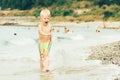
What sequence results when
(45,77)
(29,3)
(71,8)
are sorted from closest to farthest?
(45,77) < (71,8) < (29,3)

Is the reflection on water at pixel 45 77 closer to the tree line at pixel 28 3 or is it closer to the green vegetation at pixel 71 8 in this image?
the green vegetation at pixel 71 8

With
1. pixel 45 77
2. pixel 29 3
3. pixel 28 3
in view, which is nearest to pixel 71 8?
pixel 29 3

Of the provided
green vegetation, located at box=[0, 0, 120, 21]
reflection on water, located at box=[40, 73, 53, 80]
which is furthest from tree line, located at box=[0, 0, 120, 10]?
reflection on water, located at box=[40, 73, 53, 80]

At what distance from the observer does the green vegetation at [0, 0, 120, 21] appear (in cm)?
8875

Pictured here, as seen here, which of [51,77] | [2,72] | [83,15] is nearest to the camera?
[51,77]

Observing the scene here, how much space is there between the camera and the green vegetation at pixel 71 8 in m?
88.8

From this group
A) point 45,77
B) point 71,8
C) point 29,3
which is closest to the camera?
point 45,77

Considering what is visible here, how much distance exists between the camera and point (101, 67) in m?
18.3

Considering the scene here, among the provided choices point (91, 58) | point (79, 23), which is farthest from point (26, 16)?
point (91, 58)

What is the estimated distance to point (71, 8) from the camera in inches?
4156

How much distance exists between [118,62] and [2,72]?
226 inches

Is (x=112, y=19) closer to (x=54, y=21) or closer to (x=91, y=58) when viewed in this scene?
(x=54, y=21)

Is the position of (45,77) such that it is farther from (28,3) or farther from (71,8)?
(28,3)

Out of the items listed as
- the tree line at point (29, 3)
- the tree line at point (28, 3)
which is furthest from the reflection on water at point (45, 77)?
the tree line at point (28, 3)
